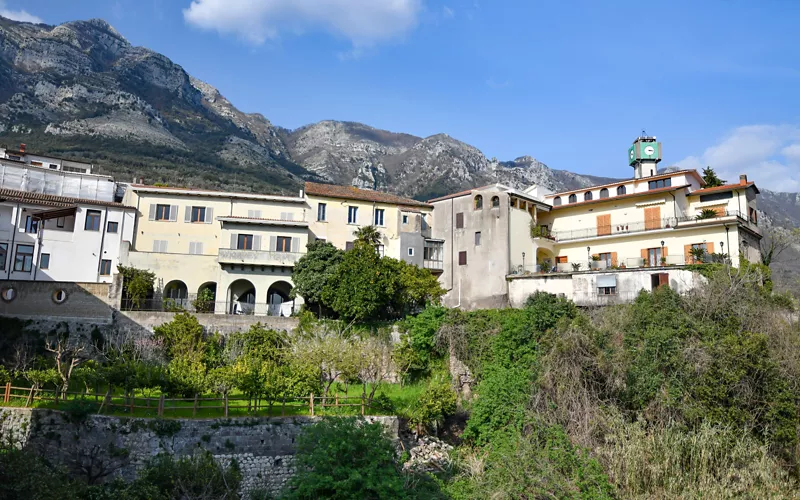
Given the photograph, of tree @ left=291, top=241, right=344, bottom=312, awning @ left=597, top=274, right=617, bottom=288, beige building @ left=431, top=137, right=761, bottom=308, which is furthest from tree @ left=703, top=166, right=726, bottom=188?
tree @ left=291, top=241, right=344, bottom=312

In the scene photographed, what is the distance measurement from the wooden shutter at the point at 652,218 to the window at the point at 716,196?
2946mm

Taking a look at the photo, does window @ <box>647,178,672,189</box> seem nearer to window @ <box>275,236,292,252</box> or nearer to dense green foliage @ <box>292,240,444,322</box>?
dense green foliage @ <box>292,240,444,322</box>

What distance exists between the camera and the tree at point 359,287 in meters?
34.0

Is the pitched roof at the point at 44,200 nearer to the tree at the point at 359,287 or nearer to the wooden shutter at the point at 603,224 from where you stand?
the tree at the point at 359,287

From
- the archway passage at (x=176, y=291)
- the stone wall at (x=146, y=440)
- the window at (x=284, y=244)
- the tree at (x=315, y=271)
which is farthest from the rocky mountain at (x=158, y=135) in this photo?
the stone wall at (x=146, y=440)

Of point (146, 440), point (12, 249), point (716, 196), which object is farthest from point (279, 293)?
point (716, 196)

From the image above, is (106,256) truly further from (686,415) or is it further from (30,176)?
(686,415)

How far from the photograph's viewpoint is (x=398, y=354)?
32125 mm

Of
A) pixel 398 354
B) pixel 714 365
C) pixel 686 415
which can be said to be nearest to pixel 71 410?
pixel 398 354

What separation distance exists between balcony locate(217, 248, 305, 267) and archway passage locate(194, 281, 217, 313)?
2434mm

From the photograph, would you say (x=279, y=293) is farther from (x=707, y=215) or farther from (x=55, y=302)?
(x=707, y=215)

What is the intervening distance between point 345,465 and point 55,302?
1040 inches

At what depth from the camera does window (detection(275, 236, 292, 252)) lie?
1601 inches

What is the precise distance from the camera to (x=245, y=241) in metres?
40.2
